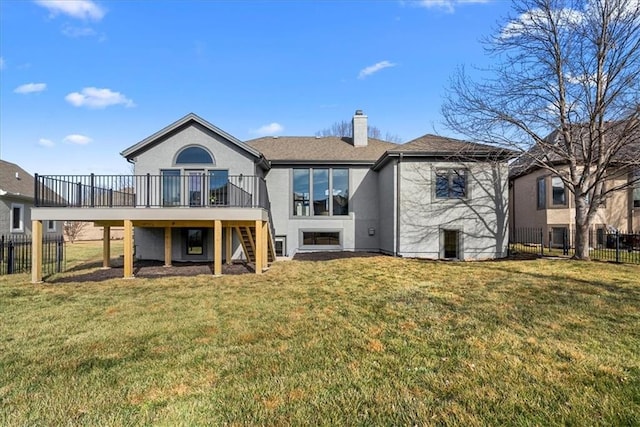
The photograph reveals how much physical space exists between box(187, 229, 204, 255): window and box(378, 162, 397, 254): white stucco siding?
26.5 feet

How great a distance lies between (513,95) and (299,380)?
1395cm

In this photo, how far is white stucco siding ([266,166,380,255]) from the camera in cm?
1597

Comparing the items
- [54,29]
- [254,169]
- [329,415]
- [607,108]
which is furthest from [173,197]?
[607,108]

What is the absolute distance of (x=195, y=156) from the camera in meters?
13.7

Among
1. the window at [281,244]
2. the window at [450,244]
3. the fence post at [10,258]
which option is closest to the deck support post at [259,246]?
the window at [281,244]

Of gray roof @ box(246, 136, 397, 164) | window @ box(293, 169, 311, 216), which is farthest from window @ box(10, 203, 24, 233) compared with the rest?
window @ box(293, 169, 311, 216)

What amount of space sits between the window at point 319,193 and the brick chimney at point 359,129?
8.46 ft

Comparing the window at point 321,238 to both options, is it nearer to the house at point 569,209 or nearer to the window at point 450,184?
the window at point 450,184

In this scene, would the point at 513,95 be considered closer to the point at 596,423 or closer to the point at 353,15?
the point at 353,15

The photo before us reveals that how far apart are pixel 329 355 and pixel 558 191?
1813 centimetres

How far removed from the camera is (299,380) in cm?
346

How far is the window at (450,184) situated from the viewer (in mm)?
13938

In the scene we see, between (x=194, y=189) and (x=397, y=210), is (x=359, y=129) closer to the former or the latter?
(x=397, y=210)

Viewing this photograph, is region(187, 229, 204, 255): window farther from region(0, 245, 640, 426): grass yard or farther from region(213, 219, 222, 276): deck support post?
region(0, 245, 640, 426): grass yard
